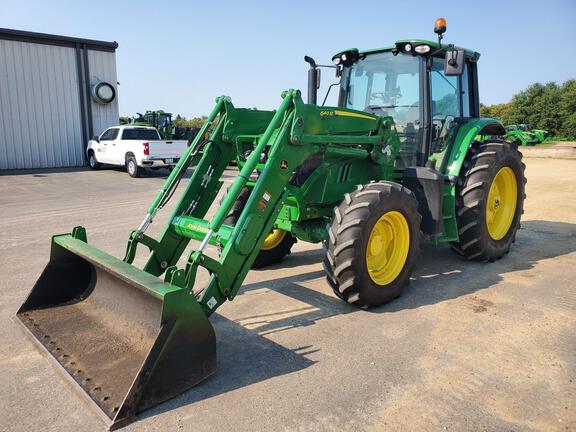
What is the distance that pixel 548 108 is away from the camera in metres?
40.2

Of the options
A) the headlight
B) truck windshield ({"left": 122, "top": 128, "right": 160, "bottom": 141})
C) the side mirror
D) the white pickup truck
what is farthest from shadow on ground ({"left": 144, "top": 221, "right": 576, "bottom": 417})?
truck windshield ({"left": 122, "top": 128, "right": 160, "bottom": 141})

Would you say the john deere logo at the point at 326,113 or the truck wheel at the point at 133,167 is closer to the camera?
the john deere logo at the point at 326,113

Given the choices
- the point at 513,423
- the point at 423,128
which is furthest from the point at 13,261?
the point at 513,423

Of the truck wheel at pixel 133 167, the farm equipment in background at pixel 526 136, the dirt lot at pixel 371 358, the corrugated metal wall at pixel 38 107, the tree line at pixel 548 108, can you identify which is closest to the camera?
the dirt lot at pixel 371 358

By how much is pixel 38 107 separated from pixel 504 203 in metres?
18.1

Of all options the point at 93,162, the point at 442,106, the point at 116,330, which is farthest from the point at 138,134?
the point at 116,330

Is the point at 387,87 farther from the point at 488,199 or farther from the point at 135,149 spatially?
the point at 135,149

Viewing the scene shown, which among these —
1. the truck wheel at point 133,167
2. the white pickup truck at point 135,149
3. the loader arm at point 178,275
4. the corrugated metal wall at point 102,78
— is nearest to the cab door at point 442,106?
the loader arm at point 178,275

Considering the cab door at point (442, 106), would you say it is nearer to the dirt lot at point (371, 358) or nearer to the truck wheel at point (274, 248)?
the dirt lot at point (371, 358)

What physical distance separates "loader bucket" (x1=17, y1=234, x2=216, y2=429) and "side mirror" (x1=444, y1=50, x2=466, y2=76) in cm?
358

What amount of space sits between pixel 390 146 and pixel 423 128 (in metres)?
0.52

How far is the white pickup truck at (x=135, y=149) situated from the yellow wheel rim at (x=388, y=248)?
12123 millimetres

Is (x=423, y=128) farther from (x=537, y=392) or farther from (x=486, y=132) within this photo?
(x=537, y=392)

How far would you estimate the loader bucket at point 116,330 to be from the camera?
9.28 feet
